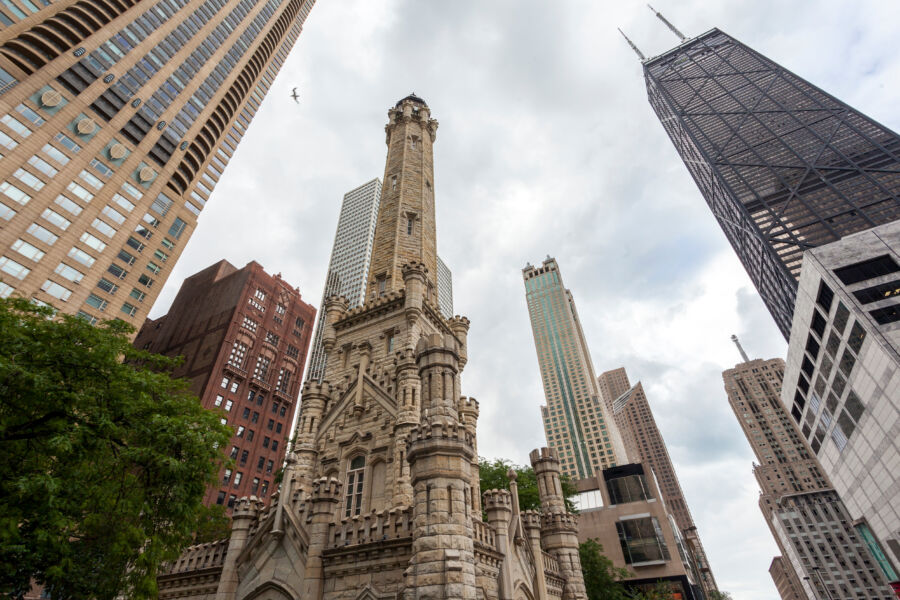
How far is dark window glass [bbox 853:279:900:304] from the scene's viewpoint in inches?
1697

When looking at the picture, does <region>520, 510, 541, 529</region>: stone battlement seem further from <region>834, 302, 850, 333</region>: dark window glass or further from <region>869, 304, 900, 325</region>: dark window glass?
<region>834, 302, 850, 333</region>: dark window glass

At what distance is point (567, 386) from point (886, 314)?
417 feet

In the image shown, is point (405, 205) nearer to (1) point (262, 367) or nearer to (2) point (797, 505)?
(1) point (262, 367)

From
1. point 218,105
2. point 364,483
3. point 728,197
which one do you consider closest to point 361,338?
point 364,483

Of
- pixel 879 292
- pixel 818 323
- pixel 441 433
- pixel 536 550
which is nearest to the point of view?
pixel 441 433

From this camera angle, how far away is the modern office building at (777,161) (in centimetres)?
7331

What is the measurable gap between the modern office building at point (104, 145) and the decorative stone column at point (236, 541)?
38657 millimetres

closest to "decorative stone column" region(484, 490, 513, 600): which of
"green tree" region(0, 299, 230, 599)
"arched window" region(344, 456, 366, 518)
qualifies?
"arched window" region(344, 456, 366, 518)

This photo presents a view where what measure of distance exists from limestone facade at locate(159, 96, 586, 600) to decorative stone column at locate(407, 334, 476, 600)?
0.03m

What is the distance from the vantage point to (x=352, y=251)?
474 ft

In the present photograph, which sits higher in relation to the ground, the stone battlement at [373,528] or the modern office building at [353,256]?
the modern office building at [353,256]

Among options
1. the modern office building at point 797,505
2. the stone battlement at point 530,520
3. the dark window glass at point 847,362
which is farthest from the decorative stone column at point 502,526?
the modern office building at point 797,505

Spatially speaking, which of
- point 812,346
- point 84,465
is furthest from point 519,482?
point 812,346

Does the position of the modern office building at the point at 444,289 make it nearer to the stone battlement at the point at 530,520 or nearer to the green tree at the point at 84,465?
the stone battlement at the point at 530,520
